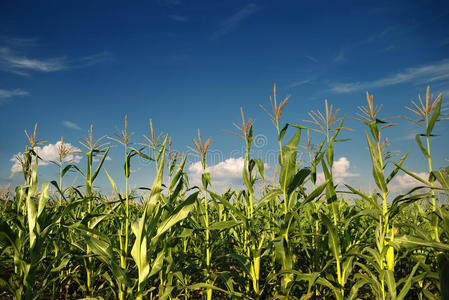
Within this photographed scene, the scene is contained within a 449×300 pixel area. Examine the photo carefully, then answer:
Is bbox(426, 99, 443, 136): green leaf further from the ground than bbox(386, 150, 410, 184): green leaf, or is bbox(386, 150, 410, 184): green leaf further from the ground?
bbox(426, 99, 443, 136): green leaf

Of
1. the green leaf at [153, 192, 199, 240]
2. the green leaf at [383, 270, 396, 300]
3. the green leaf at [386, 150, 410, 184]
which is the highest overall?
the green leaf at [386, 150, 410, 184]

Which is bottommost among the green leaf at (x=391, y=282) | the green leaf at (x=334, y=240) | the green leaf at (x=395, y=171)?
the green leaf at (x=391, y=282)

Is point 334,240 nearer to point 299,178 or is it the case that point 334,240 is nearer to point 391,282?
point 391,282

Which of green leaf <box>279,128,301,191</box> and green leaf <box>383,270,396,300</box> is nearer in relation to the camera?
green leaf <box>383,270,396,300</box>

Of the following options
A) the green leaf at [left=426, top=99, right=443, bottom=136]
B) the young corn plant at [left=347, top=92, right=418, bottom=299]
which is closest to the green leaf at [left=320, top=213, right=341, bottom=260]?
the young corn plant at [left=347, top=92, right=418, bottom=299]

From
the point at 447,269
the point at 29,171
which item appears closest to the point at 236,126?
the point at 447,269

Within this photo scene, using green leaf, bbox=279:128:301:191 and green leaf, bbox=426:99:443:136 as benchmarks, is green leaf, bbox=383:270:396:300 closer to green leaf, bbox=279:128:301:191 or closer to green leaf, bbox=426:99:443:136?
green leaf, bbox=279:128:301:191

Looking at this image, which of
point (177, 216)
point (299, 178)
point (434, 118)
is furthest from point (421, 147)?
point (177, 216)

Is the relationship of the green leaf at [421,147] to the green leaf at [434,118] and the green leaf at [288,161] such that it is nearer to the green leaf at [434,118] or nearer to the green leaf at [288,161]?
the green leaf at [434,118]

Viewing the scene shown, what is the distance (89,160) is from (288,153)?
2146mm

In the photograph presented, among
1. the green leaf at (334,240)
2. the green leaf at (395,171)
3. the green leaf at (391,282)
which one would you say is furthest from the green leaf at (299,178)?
the green leaf at (391,282)

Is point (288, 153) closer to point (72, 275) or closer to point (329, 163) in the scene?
point (329, 163)

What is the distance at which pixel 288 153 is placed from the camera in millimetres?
2553

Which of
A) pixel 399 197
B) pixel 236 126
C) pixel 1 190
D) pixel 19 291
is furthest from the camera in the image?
pixel 1 190
